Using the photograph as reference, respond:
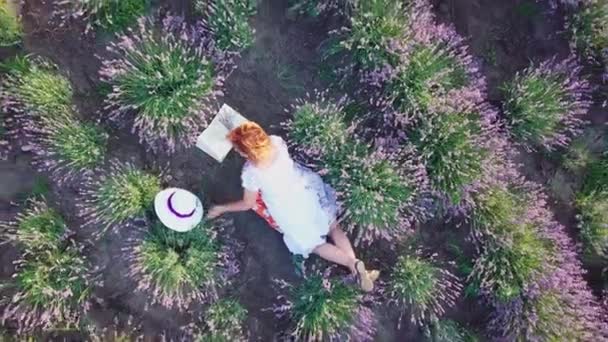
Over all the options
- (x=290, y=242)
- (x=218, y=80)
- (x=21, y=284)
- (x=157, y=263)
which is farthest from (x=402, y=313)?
(x=21, y=284)

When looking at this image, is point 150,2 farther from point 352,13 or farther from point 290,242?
point 290,242

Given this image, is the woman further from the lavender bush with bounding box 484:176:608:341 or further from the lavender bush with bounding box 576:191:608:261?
the lavender bush with bounding box 576:191:608:261

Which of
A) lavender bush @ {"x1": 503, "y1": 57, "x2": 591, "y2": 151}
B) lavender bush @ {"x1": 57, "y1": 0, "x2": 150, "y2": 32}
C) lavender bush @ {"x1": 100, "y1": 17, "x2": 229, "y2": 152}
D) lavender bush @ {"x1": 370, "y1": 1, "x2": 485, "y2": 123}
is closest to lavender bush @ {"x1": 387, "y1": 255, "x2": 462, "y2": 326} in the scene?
lavender bush @ {"x1": 370, "y1": 1, "x2": 485, "y2": 123}

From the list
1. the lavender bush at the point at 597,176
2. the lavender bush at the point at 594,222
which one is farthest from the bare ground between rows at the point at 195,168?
the lavender bush at the point at 597,176

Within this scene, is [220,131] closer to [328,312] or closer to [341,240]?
[341,240]

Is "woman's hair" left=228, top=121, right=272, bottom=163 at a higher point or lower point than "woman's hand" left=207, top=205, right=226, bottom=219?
higher

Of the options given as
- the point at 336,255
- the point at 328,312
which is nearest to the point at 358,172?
the point at 336,255
